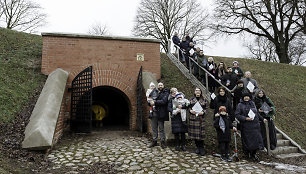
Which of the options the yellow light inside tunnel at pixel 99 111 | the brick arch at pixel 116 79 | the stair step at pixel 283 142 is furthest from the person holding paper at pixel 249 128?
the yellow light inside tunnel at pixel 99 111

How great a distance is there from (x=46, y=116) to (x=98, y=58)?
3.11 metres

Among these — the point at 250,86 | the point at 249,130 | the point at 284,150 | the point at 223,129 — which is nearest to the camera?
the point at 223,129

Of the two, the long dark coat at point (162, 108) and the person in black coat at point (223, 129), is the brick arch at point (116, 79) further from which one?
the person in black coat at point (223, 129)

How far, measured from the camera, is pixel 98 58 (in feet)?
24.0

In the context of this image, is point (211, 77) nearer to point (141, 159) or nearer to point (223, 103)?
point (223, 103)

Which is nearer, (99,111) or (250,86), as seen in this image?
(250,86)

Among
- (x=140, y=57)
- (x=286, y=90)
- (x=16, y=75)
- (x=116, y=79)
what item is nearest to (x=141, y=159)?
(x=116, y=79)

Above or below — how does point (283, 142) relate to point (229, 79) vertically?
below

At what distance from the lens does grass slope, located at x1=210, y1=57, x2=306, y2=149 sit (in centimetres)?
721

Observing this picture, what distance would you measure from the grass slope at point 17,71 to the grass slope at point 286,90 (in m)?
8.44

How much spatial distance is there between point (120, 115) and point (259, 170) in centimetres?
744

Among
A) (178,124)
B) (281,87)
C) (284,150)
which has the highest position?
(281,87)

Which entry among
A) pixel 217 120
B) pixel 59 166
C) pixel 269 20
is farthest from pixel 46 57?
pixel 269 20

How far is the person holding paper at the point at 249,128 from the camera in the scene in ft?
14.9
